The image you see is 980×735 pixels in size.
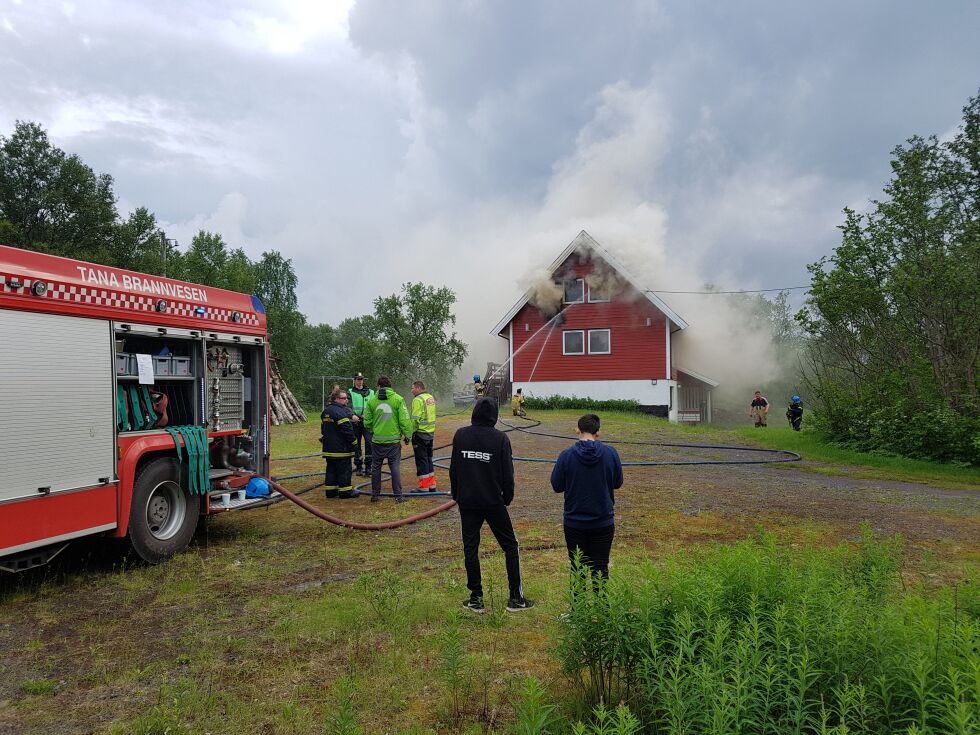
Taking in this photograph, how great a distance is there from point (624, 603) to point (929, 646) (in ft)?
4.40

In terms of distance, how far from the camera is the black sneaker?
5.21 metres

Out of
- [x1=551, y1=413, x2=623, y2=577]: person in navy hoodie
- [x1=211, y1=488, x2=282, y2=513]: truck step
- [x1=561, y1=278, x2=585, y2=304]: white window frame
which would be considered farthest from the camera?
[x1=561, y1=278, x2=585, y2=304]: white window frame

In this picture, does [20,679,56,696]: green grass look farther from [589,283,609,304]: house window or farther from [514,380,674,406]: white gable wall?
[589,283,609,304]: house window

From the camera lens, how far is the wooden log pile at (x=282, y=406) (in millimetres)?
24719

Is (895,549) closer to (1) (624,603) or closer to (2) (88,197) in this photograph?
(1) (624,603)

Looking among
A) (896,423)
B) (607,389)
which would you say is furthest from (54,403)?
(607,389)

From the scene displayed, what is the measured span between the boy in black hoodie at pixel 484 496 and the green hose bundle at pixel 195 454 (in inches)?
137

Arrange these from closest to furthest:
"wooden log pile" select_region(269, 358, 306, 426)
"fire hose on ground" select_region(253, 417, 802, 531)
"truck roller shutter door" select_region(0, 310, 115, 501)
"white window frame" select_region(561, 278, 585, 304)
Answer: "truck roller shutter door" select_region(0, 310, 115, 501), "fire hose on ground" select_region(253, 417, 802, 531), "wooden log pile" select_region(269, 358, 306, 426), "white window frame" select_region(561, 278, 585, 304)

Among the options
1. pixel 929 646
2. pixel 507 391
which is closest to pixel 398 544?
pixel 929 646

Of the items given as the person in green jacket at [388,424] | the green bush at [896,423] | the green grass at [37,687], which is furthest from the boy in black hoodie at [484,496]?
the green bush at [896,423]

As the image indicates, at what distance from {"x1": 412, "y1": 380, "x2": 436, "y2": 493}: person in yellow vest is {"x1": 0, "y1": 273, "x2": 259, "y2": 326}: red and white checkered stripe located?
3293mm

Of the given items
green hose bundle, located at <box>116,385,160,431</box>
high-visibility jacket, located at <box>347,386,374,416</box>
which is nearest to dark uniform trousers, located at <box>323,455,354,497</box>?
high-visibility jacket, located at <box>347,386,374,416</box>

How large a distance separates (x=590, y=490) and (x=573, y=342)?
2559 cm

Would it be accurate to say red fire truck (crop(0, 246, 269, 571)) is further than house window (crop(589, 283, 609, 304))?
No
